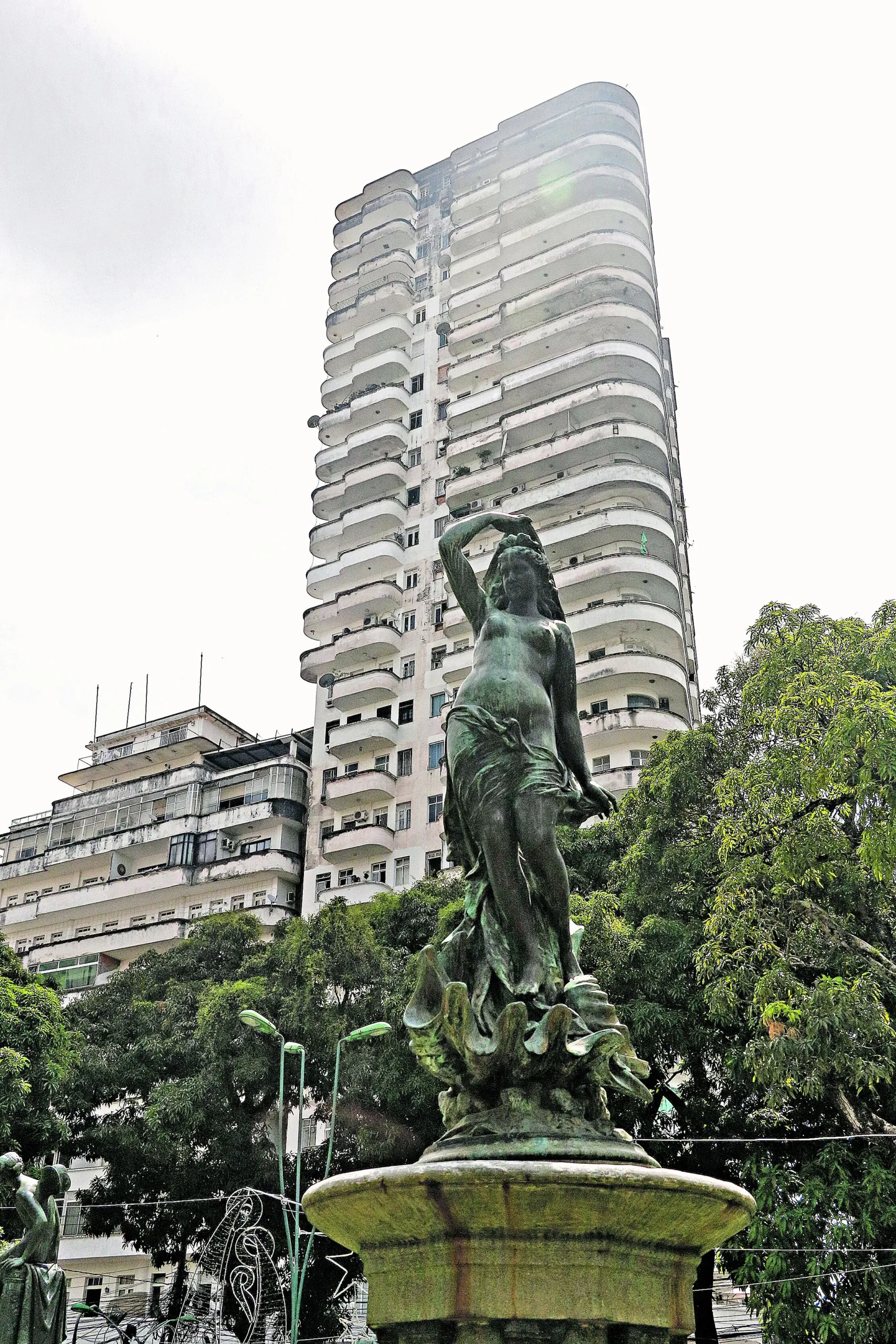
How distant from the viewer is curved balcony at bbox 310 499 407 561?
49.3 metres

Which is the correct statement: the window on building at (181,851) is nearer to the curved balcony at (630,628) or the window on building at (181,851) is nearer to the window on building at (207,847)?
the window on building at (207,847)

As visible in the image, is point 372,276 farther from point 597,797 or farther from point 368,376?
point 597,797

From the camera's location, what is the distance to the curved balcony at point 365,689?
150 feet

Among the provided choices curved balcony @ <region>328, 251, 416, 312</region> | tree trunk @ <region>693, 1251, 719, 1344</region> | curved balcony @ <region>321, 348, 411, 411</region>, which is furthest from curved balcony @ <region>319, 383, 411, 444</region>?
tree trunk @ <region>693, 1251, 719, 1344</region>

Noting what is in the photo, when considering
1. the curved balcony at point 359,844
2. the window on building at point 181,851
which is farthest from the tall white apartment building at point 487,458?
the window on building at point 181,851

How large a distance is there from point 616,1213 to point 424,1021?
1442mm

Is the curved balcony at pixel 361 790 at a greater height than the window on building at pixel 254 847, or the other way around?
the curved balcony at pixel 361 790

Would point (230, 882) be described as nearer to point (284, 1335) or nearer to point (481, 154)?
point (284, 1335)

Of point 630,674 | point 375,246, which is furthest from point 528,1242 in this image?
point 375,246

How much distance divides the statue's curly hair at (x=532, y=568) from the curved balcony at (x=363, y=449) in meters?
44.2

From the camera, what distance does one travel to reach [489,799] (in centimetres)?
622

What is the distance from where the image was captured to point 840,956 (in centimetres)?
1530

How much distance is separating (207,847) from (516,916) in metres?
41.3

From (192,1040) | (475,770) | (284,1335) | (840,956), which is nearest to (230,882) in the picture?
(192,1040)
